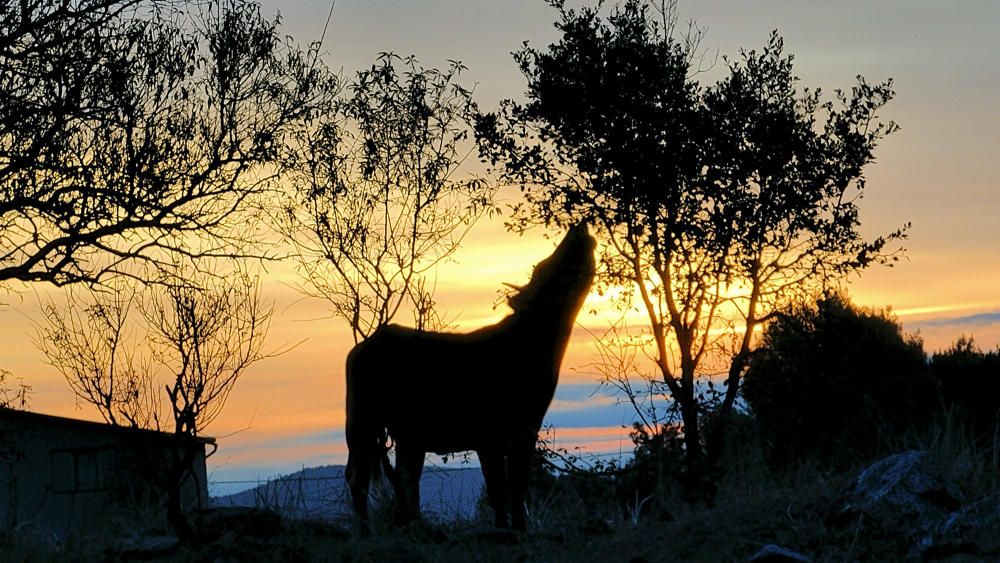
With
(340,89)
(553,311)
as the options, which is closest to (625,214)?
(340,89)

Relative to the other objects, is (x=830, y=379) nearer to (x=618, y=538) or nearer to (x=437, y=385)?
(x=618, y=538)

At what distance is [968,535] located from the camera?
10.3 meters

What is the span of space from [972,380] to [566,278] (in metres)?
17.0

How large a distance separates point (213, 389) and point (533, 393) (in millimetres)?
20908

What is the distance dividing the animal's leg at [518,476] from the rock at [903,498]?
9.70ft

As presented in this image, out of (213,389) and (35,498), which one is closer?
(213,389)

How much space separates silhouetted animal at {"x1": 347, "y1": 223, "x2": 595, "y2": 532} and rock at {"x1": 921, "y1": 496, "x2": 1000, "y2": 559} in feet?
12.6

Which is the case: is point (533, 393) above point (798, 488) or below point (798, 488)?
above

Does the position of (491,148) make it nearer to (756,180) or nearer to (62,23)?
(756,180)

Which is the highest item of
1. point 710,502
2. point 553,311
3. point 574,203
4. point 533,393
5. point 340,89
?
point 340,89

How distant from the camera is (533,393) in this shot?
12.3 m

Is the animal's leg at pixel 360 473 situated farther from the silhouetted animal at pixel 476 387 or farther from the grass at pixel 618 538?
the grass at pixel 618 538

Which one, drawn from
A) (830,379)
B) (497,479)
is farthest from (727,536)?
(830,379)

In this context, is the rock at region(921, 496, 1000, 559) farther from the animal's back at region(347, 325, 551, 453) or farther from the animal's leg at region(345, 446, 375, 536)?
the animal's leg at region(345, 446, 375, 536)
